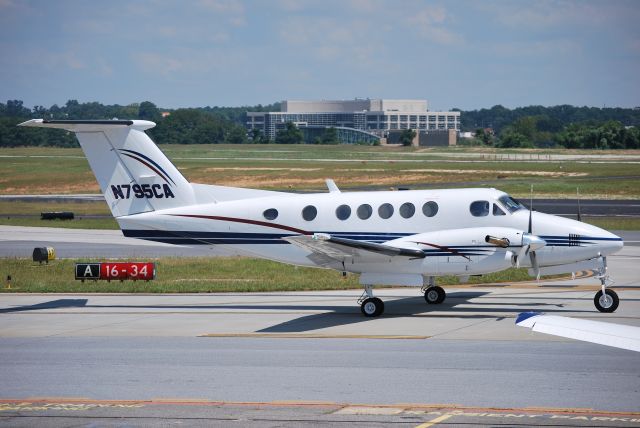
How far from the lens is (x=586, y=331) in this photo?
10.9 m

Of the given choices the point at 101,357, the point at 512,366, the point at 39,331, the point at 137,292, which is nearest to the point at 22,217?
the point at 137,292

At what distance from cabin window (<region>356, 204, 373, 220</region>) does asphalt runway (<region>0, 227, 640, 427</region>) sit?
2.59m

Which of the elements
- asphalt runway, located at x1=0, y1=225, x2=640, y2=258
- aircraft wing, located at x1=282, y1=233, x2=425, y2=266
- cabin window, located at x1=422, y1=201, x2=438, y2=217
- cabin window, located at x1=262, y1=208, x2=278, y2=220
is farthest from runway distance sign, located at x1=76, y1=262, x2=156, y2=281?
cabin window, located at x1=422, y1=201, x2=438, y2=217

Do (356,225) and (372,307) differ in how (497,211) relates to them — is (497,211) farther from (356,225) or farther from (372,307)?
(372,307)

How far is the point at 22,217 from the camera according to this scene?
61969 mm

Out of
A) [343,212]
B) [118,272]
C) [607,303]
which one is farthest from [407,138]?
[607,303]

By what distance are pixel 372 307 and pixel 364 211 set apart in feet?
9.14

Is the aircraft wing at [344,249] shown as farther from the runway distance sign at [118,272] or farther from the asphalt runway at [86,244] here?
the asphalt runway at [86,244]

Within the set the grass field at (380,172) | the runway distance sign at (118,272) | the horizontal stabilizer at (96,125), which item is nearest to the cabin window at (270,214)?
the horizontal stabilizer at (96,125)

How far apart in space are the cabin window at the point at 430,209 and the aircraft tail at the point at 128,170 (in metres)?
6.75

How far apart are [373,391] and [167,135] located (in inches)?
7349

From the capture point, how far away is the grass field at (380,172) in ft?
264

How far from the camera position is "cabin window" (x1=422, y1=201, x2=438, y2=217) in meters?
25.3

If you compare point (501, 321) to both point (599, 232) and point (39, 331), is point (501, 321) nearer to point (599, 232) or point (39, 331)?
point (599, 232)
